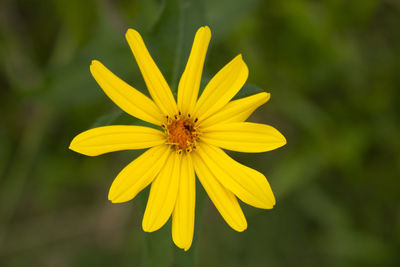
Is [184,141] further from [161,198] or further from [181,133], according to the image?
[161,198]

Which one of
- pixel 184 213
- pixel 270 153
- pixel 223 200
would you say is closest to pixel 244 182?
pixel 223 200

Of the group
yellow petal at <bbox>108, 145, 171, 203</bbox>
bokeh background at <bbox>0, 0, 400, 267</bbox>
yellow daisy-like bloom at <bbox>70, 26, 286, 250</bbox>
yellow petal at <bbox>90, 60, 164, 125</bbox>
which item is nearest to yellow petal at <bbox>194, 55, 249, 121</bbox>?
yellow daisy-like bloom at <bbox>70, 26, 286, 250</bbox>

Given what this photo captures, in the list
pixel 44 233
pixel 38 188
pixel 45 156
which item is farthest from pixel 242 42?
pixel 44 233

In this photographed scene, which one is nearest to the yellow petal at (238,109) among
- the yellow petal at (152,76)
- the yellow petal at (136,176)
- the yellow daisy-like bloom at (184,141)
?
the yellow daisy-like bloom at (184,141)

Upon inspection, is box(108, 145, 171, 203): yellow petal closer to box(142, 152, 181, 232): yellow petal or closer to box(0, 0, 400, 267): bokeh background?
box(142, 152, 181, 232): yellow petal

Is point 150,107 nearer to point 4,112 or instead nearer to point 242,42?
point 242,42

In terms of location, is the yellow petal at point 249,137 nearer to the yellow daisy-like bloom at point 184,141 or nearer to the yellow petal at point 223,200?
the yellow daisy-like bloom at point 184,141

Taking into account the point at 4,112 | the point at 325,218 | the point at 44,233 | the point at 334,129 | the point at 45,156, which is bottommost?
the point at 325,218
